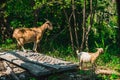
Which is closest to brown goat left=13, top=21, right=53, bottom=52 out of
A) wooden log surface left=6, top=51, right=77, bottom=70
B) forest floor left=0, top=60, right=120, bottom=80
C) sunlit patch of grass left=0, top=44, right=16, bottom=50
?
wooden log surface left=6, top=51, right=77, bottom=70

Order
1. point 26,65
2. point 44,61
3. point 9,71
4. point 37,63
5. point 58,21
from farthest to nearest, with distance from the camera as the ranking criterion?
point 58,21, point 44,61, point 37,63, point 26,65, point 9,71

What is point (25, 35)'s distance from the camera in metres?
12.5

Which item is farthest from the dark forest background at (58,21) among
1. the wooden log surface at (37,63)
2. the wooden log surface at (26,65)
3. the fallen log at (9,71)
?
the fallen log at (9,71)

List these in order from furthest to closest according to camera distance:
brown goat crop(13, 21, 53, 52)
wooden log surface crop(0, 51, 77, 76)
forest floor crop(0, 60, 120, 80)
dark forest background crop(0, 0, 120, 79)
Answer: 1. dark forest background crop(0, 0, 120, 79)
2. brown goat crop(13, 21, 53, 52)
3. wooden log surface crop(0, 51, 77, 76)
4. forest floor crop(0, 60, 120, 80)

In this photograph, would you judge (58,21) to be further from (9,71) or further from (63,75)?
(9,71)

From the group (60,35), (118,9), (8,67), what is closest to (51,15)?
(60,35)

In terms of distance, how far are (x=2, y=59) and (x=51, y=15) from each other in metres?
4.57


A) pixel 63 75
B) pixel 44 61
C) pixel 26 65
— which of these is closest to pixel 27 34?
pixel 44 61

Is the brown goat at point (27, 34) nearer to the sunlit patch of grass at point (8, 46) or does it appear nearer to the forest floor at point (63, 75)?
the sunlit patch of grass at point (8, 46)

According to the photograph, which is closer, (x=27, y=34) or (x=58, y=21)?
(x=27, y=34)

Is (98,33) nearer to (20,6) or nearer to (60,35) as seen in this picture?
(60,35)

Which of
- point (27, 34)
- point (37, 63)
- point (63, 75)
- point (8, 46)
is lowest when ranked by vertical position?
point (63, 75)

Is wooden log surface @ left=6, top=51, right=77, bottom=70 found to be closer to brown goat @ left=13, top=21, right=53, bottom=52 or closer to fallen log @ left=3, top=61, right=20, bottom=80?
brown goat @ left=13, top=21, right=53, bottom=52

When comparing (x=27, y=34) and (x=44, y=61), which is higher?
(x=27, y=34)
